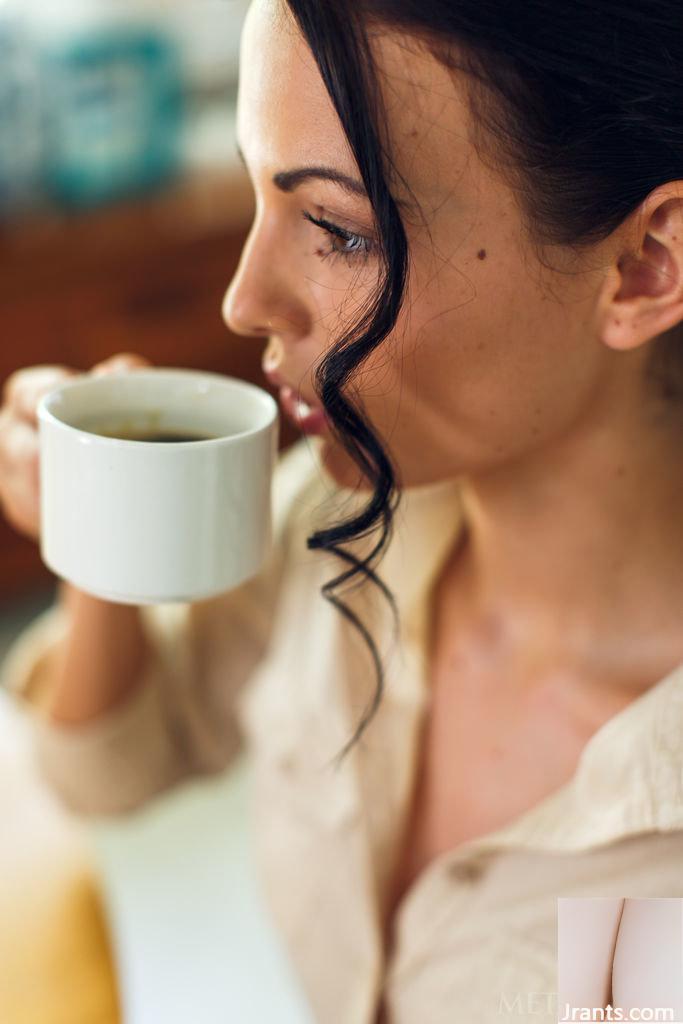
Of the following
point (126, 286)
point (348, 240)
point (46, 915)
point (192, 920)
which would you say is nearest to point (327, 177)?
point (348, 240)

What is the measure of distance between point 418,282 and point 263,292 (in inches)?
3.6

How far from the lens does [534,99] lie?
588 mm

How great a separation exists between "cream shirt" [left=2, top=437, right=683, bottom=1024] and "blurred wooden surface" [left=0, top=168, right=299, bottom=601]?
1.04m

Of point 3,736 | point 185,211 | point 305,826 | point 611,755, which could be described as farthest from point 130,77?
point 611,755

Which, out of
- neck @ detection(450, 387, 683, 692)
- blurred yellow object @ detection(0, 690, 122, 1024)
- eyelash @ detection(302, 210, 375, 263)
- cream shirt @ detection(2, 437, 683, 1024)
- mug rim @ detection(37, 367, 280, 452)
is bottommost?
blurred yellow object @ detection(0, 690, 122, 1024)

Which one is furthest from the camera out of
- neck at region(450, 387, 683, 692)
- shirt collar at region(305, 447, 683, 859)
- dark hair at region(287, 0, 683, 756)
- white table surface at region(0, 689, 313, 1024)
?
white table surface at region(0, 689, 313, 1024)

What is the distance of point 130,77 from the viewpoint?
2166 millimetres

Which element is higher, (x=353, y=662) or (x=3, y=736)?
(x=353, y=662)

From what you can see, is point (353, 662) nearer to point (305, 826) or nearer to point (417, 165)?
point (305, 826)

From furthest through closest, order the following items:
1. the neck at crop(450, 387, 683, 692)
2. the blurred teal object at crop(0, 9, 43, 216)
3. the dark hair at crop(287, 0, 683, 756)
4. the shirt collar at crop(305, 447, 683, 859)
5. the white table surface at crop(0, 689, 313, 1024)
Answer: the blurred teal object at crop(0, 9, 43, 216), the white table surface at crop(0, 689, 313, 1024), the neck at crop(450, 387, 683, 692), the shirt collar at crop(305, 447, 683, 859), the dark hair at crop(287, 0, 683, 756)

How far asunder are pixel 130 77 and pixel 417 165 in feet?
5.71

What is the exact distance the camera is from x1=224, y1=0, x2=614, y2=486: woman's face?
0.60 meters

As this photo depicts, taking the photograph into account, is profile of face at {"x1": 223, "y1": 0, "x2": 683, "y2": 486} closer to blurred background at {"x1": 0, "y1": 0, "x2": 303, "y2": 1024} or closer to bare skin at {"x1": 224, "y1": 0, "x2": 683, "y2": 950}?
bare skin at {"x1": 224, "y1": 0, "x2": 683, "y2": 950}

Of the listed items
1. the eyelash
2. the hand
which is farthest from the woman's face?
the hand
